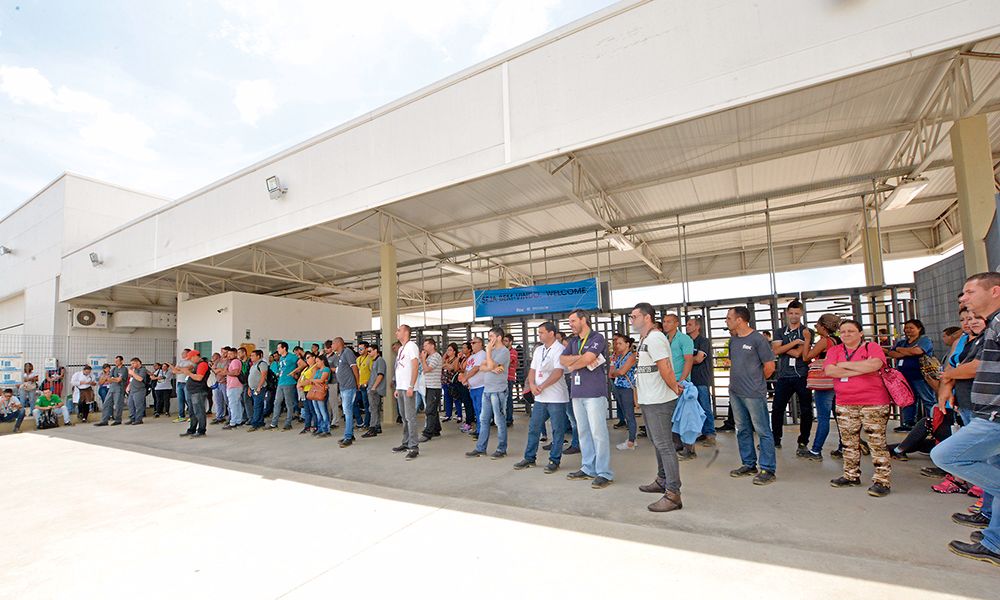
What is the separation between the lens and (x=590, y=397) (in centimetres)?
463

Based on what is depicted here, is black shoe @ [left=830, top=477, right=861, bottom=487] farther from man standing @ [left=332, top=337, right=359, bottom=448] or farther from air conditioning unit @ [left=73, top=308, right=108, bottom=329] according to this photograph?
air conditioning unit @ [left=73, top=308, right=108, bottom=329]

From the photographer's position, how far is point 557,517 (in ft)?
12.0

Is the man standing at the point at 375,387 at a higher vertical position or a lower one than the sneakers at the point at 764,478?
higher

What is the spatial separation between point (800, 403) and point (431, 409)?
528 centimetres

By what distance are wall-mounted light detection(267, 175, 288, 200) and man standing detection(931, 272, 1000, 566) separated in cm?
960

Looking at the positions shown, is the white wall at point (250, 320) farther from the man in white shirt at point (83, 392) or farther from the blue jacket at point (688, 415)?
the blue jacket at point (688, 415)

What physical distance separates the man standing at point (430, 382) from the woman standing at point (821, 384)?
506 cm

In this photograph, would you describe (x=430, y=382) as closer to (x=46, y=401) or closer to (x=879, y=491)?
(x=879, y=491)

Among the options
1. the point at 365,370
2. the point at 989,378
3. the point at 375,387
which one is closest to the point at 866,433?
the point at 989,378

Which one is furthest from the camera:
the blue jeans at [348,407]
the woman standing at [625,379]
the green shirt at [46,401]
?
the green shirt at [46,401]

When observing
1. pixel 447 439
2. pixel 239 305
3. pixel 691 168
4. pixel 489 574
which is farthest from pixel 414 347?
pixel 239 305

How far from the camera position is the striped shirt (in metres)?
2.56

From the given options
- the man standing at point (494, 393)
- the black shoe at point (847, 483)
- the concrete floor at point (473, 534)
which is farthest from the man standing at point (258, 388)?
the black shoe at point (847, 483)

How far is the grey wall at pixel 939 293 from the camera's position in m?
6.21
